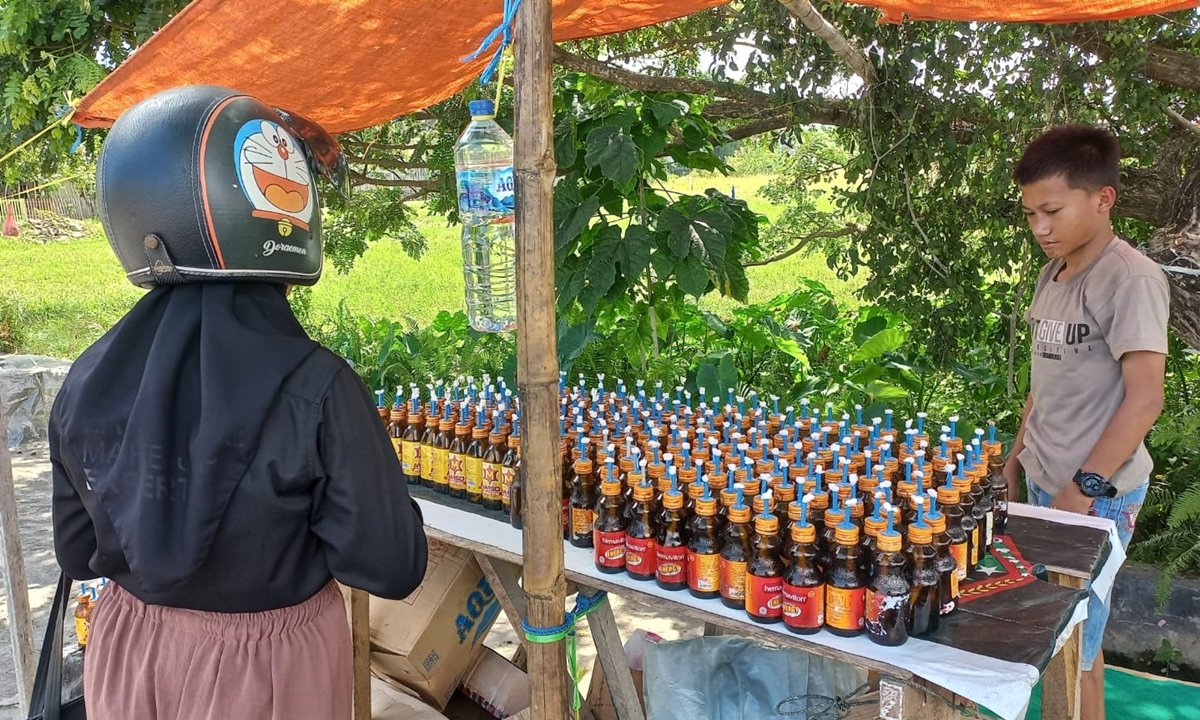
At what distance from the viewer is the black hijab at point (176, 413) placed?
1594 mm

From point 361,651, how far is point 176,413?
165cm

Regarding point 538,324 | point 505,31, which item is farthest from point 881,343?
point 505,31

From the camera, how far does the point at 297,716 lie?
6.13 feet

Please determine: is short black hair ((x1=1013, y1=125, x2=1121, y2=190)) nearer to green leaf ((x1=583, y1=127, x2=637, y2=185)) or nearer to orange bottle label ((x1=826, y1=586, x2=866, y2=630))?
orange bottle label ((x1=826, y1=586, x2=866, y2=630))

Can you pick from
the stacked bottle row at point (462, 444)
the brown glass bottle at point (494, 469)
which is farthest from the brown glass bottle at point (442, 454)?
the brown glass bottle at point (494, 469)

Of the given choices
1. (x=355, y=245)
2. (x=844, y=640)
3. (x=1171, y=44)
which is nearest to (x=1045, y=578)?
(x=844, y=640)

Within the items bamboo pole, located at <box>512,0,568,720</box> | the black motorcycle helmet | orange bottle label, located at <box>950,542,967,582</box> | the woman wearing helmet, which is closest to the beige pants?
the woman wearing helmet

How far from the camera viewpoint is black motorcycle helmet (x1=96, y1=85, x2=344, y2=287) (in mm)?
1668

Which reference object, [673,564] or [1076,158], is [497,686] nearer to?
[673,564]

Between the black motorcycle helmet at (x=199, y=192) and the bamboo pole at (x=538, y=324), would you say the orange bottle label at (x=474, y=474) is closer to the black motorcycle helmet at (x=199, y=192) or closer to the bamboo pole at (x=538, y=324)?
the bamboo pole at (x=538, y=324)

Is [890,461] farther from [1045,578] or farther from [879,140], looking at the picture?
[879,140]

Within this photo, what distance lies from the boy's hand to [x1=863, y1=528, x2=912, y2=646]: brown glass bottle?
3.42ft

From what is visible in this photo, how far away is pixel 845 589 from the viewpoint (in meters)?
2.05

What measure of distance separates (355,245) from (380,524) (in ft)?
19.7
